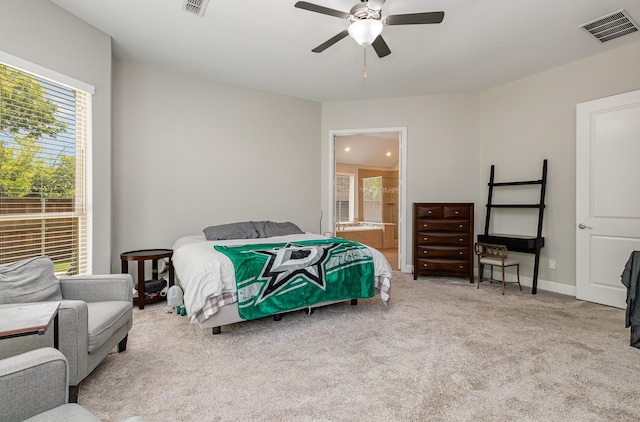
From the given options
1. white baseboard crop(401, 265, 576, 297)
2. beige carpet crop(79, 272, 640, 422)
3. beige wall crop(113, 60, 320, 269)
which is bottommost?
beige carpet crop(79, 272, 640, 422)

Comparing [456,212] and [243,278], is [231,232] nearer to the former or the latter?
[243,278]

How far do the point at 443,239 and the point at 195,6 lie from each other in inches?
160

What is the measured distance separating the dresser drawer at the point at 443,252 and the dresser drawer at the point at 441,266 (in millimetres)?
73

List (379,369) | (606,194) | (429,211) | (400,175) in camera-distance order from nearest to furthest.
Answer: (379,369) < (606,194) < (429,211) < (400,175)

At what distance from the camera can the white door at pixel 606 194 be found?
3.40 m

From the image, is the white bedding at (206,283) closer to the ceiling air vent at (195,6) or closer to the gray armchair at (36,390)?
the gray armchair at (36,390)

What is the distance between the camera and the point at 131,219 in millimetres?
3900

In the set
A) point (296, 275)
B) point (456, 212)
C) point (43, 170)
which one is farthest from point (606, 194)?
point (43, 170)

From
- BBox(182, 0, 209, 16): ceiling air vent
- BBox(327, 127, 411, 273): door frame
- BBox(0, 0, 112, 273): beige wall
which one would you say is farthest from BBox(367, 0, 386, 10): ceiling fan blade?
BBox(327, 127, 411, 273): door frame

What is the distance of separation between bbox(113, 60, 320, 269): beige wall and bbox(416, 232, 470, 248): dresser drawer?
1.71 metres

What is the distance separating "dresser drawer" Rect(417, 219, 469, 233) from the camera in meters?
4.67

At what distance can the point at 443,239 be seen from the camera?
4750 millimetres

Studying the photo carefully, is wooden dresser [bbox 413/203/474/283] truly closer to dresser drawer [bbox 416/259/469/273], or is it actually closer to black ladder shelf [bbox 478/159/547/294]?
dresser drawer [bbox 416/259/469/273]

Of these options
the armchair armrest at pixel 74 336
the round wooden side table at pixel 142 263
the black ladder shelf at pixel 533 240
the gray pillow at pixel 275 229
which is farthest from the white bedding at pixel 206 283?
the black ladder shelf at pixel 533 240
